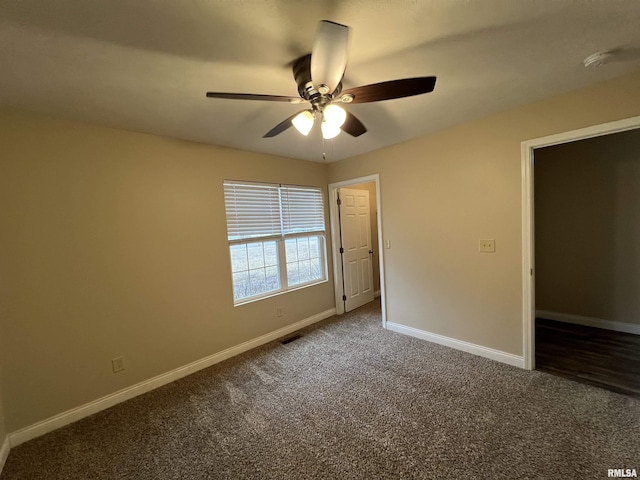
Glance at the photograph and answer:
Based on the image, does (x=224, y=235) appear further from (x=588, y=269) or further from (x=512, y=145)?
(x=588, y=269)


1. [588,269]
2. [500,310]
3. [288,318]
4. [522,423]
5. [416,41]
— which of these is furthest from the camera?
[288,318]

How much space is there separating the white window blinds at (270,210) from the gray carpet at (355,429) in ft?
5.10

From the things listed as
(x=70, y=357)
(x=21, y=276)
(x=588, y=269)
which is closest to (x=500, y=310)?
(x=588, y=269)

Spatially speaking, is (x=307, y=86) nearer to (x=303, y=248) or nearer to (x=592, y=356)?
(x=303, y=248)

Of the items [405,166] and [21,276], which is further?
[405,166]

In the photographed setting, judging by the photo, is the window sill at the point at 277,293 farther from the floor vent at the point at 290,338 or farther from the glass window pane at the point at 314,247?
the floor vent at the point at 290,338

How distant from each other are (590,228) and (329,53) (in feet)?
12.8

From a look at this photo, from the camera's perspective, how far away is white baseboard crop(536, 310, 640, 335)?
3.08 metres

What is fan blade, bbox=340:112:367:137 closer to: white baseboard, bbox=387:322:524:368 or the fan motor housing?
the fan motor housing

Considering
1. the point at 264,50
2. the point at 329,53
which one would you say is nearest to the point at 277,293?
the point at 264,50

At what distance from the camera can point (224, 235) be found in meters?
3.00

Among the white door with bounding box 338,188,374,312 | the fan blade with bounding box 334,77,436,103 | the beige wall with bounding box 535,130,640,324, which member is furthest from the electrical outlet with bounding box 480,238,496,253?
the white door with bounding box 338,188,374,312

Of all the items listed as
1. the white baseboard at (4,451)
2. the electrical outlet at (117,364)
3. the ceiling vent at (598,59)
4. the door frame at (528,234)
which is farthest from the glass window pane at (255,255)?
the ceiling vent at (598,59)

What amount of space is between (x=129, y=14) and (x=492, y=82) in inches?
84.0
